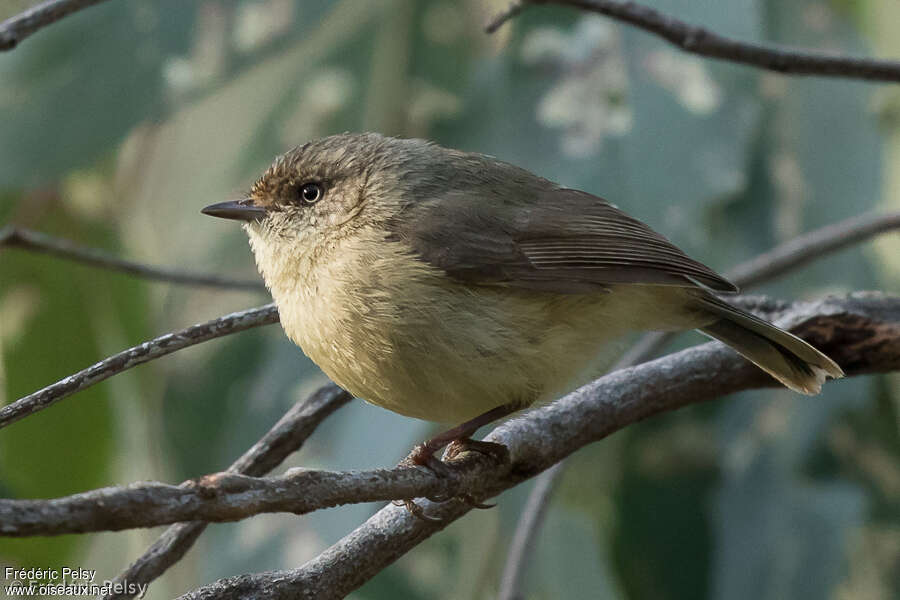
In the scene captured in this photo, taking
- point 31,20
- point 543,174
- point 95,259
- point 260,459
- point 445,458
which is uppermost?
point 543,174

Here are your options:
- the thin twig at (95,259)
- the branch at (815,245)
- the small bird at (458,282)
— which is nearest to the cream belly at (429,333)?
the small bird at (458,282)

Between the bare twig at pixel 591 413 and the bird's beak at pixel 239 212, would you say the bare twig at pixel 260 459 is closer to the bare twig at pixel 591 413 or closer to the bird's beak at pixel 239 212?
the bare twig at pixel 591 413

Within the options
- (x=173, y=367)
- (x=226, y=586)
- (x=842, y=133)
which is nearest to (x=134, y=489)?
(x=226, y=586)

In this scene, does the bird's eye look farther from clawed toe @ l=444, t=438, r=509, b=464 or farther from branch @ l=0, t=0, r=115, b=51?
clawed toe @ l=444, t=438, r=509, b=464

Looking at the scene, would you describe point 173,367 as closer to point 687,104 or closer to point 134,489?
point 687,104

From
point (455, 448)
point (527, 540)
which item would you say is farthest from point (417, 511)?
point (527, 540)

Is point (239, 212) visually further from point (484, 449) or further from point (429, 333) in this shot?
point (484, 449)
